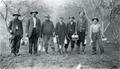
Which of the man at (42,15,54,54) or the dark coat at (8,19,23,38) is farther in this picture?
the man at (42,15,54,54)

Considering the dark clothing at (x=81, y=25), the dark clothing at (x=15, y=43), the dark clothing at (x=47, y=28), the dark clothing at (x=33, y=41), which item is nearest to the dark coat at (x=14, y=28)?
the dark clothing at (x=15, y=43)

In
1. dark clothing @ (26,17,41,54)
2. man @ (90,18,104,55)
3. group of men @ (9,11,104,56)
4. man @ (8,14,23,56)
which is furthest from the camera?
man @ (90,18,104,55)

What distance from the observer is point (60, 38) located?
28.5 ft

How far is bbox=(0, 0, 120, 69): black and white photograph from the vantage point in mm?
6550

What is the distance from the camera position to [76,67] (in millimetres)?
6172

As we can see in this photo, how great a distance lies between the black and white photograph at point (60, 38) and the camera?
21.5 feet

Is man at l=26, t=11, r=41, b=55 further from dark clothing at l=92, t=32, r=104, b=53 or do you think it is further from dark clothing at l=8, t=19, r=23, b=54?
dark clothing at l=92, t=32, r=104, b=53

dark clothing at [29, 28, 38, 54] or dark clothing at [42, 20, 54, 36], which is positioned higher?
dark clothing at [42, 20, 54, 36]

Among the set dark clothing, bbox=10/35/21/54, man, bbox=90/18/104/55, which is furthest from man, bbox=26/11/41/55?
man, bbox=90/18/104/55

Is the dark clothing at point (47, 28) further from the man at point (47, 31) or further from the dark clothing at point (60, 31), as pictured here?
the dark clothing at point (60, 31)

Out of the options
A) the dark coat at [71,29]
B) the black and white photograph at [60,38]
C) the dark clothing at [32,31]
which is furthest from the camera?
the dark coat at [71,29]

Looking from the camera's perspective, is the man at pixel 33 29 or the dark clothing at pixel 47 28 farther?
the dark clothing at pixel 47 28

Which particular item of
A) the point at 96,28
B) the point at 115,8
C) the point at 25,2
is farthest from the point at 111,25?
the point at 25,2

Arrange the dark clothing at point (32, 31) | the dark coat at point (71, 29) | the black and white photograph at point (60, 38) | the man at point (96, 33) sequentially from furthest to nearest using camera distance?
the dark coat at point (71, 29), the man at point (96, 33), the dark clothing at point (32, 31), the black and white photograph at point (60, 38)
